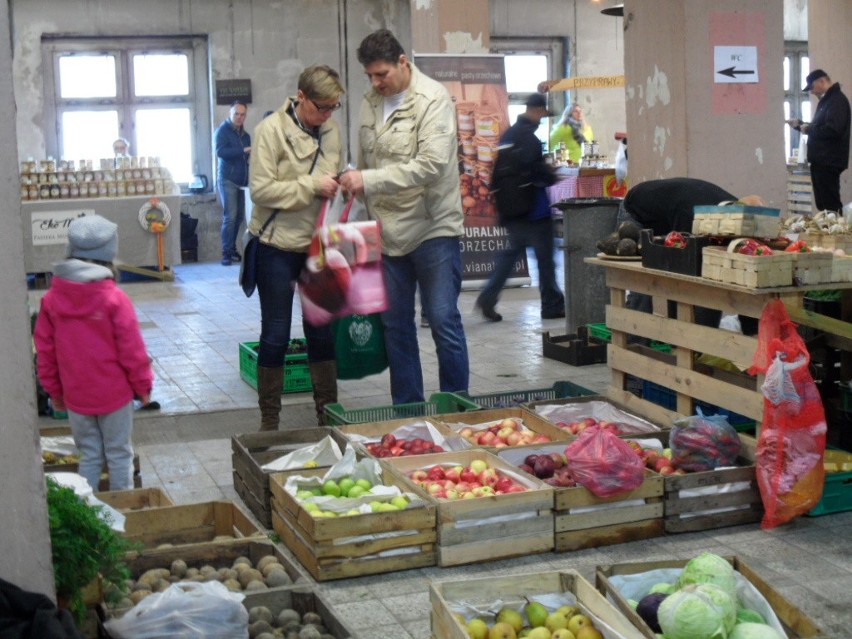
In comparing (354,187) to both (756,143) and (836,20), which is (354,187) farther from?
(836,20)

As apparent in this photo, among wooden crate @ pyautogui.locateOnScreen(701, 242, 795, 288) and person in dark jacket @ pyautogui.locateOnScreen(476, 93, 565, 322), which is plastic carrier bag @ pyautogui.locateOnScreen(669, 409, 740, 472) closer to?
wooden crate @ pyautogui.locateOnScreen(701, 242, 795, 288)

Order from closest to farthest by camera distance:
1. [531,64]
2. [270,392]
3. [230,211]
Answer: [270,392] < [230,211] < [531,64]

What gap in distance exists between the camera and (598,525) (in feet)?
15.7

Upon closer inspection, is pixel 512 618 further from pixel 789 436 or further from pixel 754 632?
pixel 789 436

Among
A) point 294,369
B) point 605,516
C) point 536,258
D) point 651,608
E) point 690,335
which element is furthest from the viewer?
point 536,258

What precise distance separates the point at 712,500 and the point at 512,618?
165 cm

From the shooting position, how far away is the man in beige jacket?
5.87 meters

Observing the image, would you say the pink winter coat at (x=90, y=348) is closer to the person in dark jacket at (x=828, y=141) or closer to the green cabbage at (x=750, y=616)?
the green cabbage at (x=750, y=616)

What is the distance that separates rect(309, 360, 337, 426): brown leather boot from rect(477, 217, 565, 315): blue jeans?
3.65m

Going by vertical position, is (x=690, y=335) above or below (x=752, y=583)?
above

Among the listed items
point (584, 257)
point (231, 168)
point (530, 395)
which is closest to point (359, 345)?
point (530, 395)

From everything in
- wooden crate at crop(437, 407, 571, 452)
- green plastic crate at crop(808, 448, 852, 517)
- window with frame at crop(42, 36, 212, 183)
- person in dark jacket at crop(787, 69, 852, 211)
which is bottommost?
green plastic crate at crop(808, 448, 852, 517)

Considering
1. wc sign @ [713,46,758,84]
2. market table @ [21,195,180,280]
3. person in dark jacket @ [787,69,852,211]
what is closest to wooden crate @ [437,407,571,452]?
wc sign @ [713,46,758,84]

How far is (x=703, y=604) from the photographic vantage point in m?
3.30
